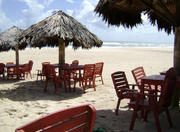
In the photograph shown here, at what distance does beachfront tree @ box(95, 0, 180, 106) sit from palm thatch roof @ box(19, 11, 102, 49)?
137 centimetres

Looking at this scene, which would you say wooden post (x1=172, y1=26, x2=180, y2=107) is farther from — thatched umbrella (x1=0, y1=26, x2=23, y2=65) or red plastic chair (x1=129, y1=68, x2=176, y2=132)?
thatched umbrella (x1=0, y1=26, x2=23, y2=65)

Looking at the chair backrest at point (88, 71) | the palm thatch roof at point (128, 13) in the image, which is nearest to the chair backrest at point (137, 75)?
the palm thatch roof at point (128, 13)

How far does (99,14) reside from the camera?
5.71m

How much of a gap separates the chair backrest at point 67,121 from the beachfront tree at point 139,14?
11.5 feet

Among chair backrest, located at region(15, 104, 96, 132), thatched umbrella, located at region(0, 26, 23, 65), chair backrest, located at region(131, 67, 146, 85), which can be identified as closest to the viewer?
chair backrest, located at region(15, 104, 96, 132)

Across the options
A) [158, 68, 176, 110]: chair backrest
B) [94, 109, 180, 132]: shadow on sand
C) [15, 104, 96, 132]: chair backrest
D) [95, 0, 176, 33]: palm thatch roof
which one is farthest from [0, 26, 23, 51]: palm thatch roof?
[15, 104, 96, 132]: chair backrest

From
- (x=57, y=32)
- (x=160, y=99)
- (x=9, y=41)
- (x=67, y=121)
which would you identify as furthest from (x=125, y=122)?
(x=9, y=41)

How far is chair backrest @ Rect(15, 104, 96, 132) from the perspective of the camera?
50.7 inches

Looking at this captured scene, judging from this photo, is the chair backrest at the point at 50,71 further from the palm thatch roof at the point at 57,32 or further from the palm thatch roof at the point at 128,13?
the palm thatch roof at the point at 128,13

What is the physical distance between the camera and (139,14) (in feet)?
20.5

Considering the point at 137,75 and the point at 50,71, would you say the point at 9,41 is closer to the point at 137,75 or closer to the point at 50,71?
the point at 50,71

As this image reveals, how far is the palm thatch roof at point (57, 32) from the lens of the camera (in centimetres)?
672

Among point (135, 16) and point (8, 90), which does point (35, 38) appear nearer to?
point (8, 90)

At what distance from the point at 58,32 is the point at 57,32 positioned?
0.05 metres
